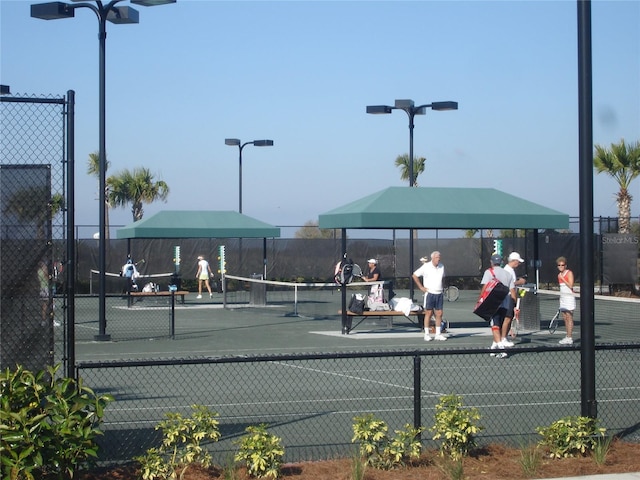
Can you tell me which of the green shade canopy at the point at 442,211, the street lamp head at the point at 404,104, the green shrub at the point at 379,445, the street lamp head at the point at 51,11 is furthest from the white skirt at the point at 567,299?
the street lamp head at the point at 404,104

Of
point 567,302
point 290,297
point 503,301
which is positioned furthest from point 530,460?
point 290,297

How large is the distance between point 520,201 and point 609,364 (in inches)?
302

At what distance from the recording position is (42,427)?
712 cm

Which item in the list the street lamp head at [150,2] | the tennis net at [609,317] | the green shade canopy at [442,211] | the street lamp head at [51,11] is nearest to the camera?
the street lamp head at [150,2]

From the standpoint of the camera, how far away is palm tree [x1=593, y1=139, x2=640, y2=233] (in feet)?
142

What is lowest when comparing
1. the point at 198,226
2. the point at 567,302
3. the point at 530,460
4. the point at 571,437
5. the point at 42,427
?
the point at 530,460

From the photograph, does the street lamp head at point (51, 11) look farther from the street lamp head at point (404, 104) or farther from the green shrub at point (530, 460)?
the green shrub at point (530, 460)

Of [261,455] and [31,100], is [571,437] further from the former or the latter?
[31,100]

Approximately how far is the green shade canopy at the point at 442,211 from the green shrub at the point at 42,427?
45.5 ft

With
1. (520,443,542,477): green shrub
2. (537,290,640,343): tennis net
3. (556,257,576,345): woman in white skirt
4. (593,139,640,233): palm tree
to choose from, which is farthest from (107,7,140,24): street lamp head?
(593,139,640,233): palm tree

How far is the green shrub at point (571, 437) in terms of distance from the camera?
8.77 m

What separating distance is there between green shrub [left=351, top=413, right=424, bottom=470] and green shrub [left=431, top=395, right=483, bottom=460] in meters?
0.26

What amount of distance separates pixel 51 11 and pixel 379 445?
45.3 ft

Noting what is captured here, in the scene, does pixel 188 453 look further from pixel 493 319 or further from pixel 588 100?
pixel 493 319
